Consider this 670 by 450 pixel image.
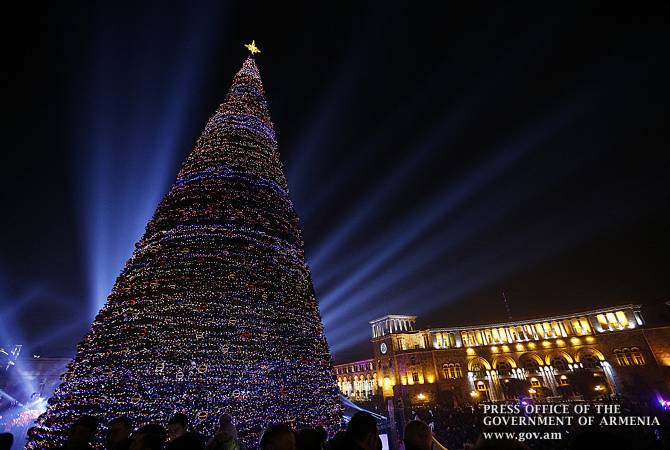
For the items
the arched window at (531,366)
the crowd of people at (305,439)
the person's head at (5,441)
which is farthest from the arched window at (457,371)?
the person's head at (5,441)

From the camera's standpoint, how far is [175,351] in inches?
235

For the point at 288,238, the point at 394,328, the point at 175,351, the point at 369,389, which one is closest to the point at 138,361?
the point at 175,351

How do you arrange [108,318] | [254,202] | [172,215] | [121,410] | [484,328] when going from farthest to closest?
1. [484,328]
2. [254,202]
3. [172,215]
4. [108,318]
5. [121,410]

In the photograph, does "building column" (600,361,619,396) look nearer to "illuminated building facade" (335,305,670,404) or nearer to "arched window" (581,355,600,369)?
"illuminated building facade" (335,305,670,404)

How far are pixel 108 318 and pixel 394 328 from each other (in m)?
50.7

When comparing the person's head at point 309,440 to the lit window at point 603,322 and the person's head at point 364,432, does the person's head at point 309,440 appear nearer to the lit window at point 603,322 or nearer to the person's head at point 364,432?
the person's head at point 364,432

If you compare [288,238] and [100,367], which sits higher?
[288,238]

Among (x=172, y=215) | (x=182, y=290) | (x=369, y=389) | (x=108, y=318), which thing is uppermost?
(x=172, y=215)

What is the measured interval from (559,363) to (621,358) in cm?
698

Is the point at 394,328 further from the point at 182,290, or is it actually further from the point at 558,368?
the point at 182,290

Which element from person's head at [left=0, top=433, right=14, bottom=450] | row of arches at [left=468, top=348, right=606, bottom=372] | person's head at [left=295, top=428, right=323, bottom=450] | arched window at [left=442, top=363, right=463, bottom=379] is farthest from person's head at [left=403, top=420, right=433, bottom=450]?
row of arches at [left=468, top=348, right=606, bottom=372]

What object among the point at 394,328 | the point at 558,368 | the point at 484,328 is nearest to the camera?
the point at 558,368

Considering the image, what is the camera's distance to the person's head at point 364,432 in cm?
255

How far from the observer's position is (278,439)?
2480mm
